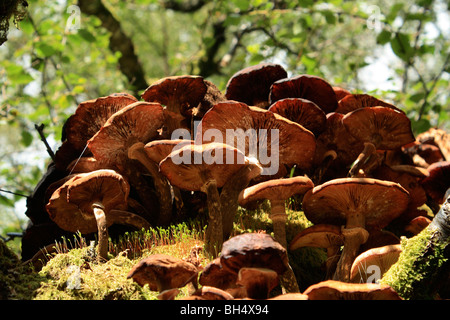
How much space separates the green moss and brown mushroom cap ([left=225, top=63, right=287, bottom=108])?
2.07m

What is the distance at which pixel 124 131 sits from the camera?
335 centimetres

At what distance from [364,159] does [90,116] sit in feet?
7.93

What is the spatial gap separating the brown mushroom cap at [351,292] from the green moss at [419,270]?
0.93ft

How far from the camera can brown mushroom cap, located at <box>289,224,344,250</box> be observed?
2.76 meters

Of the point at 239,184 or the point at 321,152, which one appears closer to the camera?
the point at 239,184

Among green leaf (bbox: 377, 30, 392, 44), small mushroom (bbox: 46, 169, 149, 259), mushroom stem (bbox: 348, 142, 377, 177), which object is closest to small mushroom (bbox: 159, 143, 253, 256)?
small mushroom (bbox: 46, 169, 149, 259)

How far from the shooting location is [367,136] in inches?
138

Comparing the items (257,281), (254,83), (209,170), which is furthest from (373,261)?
(254,83)

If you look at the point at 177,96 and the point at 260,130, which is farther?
the point at 177,96

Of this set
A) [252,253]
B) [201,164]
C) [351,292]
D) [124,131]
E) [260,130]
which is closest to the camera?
[351,292]

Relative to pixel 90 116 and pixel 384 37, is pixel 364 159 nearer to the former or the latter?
pixel 90 116
